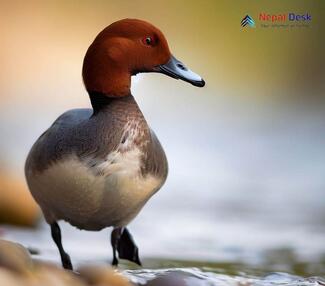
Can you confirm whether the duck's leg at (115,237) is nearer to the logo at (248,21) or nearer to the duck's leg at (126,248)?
the duck's leg at (126,248)

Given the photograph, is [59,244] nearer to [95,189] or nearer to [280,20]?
[95,189]

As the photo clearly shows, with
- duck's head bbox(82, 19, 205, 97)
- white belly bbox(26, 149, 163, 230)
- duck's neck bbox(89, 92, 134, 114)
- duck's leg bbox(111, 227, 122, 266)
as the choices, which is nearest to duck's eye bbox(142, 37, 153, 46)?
duck's head bbox(82, 19, 205, 97)

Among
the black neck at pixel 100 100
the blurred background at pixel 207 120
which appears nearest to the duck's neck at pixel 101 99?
the black neck at pixel 100 100

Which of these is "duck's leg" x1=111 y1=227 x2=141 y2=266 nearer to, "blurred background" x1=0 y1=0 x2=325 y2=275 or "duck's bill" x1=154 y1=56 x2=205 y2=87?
"blurred background" x1=0 y1=0 x2=325 y2=275

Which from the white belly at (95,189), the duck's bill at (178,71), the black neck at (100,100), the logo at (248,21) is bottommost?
the white belly at (95,189)

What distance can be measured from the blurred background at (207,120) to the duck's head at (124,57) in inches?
4.0

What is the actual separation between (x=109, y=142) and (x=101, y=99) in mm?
110

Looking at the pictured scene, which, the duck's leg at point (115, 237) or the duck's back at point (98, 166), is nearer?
the duck's back at point (98, 166)

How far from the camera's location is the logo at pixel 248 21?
1.74m

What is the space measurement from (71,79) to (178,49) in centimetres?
27

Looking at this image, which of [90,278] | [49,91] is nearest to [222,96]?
[49,91]

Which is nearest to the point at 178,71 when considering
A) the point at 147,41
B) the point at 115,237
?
the point at 147,41

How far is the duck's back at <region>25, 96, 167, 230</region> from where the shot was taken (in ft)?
5.16

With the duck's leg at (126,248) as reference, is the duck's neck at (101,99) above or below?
above
